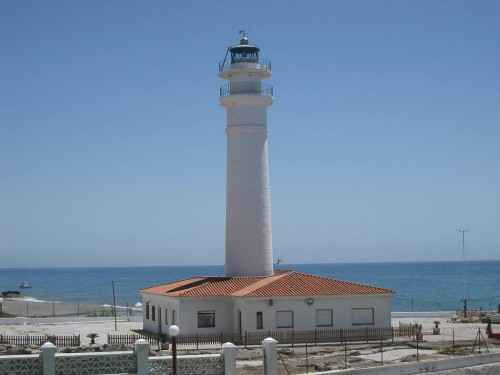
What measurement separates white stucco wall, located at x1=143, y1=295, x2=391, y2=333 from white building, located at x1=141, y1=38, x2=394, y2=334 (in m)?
0.04

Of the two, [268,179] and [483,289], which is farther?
[483,289]

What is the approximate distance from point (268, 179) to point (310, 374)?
658 inches

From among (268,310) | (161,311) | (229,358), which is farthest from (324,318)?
(229,358)

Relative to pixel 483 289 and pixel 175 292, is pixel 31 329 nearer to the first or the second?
pixel 175 292

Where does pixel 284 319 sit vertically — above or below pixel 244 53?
below

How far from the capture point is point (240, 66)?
132ft

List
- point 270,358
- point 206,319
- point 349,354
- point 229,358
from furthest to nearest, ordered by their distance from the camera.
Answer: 1. point 206,319
2. point 349,354
3. point 270,358
4. point 229,358

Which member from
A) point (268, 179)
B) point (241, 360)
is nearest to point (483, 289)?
point (268, 179)

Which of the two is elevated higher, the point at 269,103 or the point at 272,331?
the point at 269,103

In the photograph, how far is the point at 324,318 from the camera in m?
35.6

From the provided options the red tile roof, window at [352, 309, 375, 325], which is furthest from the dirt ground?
the red tile roof

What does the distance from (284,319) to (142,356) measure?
1299cm

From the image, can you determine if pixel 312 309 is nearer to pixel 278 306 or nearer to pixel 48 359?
pixel 278 306

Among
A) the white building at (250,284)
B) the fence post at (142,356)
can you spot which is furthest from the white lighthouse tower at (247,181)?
the fence post at (142,356)
